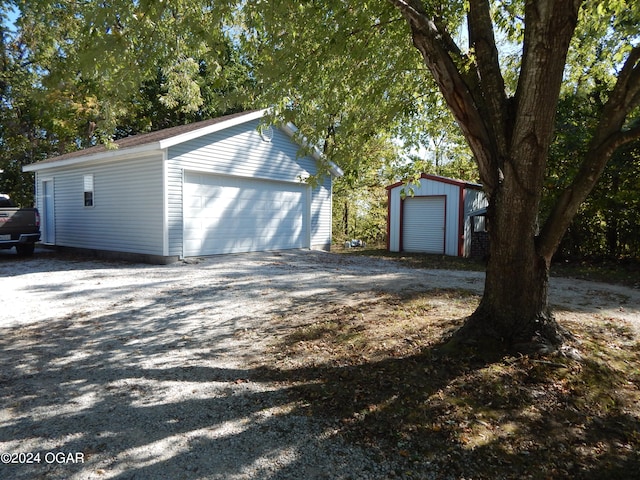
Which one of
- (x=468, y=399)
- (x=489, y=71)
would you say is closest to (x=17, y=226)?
(x=489, y=71)

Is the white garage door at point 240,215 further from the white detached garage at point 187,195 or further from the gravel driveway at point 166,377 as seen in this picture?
the gravel driveway at point 166,377

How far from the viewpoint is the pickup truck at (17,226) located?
10.8 metres

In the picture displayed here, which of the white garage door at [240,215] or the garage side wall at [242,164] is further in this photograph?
the white garage door at [240,215]

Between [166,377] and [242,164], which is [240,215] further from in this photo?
[166,377]

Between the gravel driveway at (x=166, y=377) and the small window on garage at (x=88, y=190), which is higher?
the small window on garage at (x=88, y=190)

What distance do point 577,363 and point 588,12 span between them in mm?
4229

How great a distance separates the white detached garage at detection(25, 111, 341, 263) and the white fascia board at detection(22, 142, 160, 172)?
0.13 ft

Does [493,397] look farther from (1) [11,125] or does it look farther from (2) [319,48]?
(1) [11,125]

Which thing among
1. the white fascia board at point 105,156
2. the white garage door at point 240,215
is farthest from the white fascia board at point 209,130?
the white garage door at point 240,215

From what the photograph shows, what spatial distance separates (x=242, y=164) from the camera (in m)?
12.1

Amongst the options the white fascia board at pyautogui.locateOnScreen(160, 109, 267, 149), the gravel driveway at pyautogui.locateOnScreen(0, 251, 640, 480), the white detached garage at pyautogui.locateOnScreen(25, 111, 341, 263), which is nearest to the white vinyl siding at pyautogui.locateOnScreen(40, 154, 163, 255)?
the white detached garage at pyautogui.locateOnScreen(25, 111, 341, 263)

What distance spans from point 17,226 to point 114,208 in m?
2.37

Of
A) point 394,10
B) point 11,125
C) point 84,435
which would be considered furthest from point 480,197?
point 11,125

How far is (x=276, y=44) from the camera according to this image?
5234 millimetres
